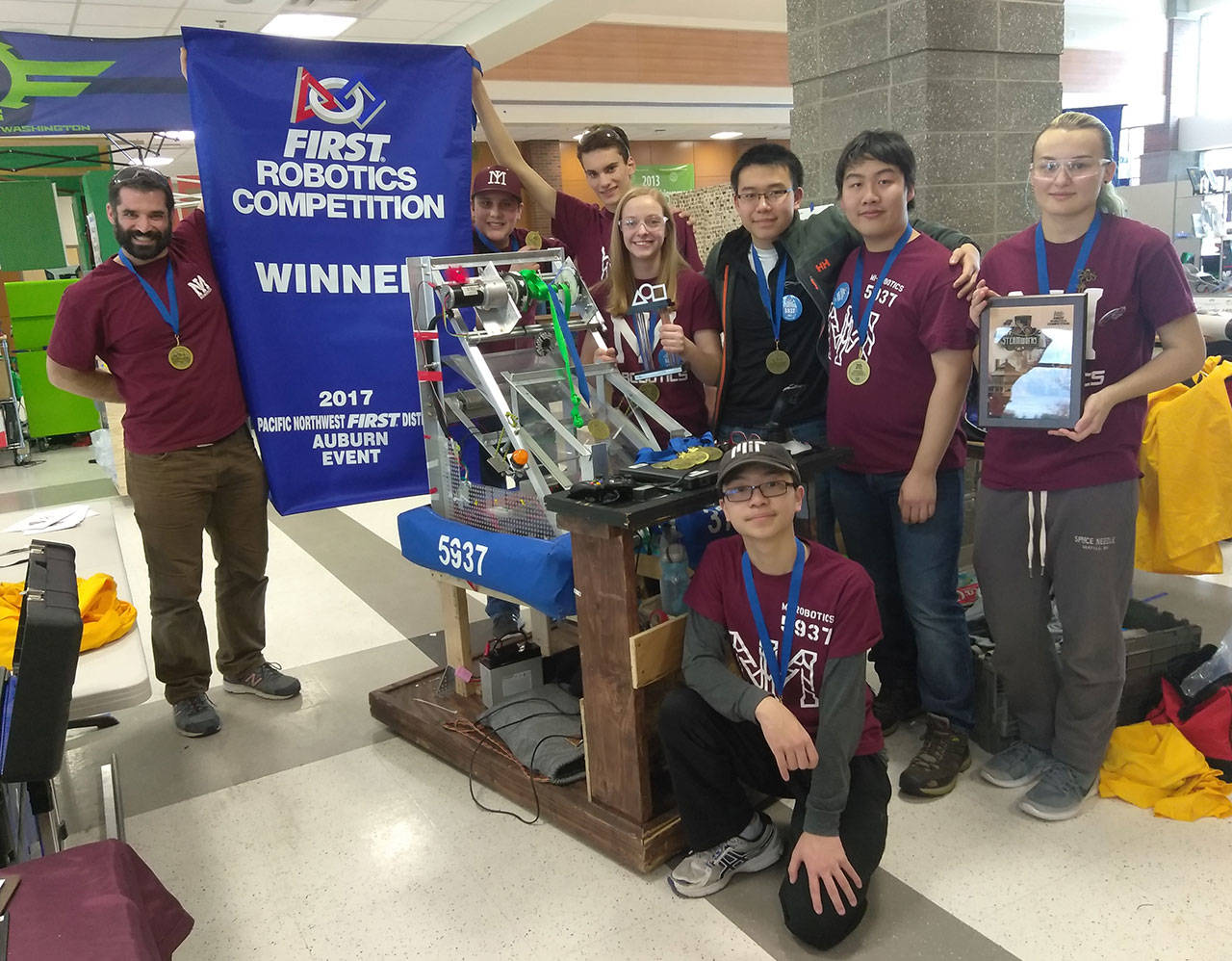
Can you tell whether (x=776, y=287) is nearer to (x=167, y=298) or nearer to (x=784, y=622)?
(x=784, y=622)

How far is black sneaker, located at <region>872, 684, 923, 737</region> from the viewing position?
2.95 m

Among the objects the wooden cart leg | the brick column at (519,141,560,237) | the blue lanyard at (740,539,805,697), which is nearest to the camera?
the blue lanyard at (740,539,805,697)

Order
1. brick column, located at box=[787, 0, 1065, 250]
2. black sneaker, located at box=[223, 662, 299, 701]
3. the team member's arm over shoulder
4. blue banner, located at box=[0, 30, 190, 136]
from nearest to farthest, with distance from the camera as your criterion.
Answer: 1. the team member's arm over shoulder
2. black sneaker, located at box=[223, 662, 299, 701]
3. brick column, located at box=[787, 0, 1065, 250]
4. blue banner, located at box=[0, 30, 190, 136]

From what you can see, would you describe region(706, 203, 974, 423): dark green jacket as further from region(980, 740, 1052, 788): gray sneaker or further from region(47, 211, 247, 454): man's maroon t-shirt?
region(47, 211, 247, 454): man's maroon t-shirt

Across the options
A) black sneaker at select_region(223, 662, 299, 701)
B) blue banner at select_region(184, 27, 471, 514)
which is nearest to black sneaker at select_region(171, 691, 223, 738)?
black sneaker at select_region(223, 662, 299, 701)

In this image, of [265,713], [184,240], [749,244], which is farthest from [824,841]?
[184,240]

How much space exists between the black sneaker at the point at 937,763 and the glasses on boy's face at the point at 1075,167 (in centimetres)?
148

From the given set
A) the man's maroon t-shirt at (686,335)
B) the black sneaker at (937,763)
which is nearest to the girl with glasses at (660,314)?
the man's maroon t-shirt at (686,335)

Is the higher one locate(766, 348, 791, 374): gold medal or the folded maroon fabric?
locate(766, 348, 791, 374): gold medal

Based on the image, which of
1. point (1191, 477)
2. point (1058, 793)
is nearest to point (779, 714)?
point (1058, 793)

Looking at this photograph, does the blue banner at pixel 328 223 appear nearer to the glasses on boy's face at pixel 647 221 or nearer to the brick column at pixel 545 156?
the glasses on boy's face at pixel 647 221

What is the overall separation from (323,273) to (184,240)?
1.51 feet

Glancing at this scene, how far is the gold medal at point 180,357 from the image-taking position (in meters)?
3.01

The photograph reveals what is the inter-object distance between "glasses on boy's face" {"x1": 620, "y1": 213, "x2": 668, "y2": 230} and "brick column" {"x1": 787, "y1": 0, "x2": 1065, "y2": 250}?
138 cm
